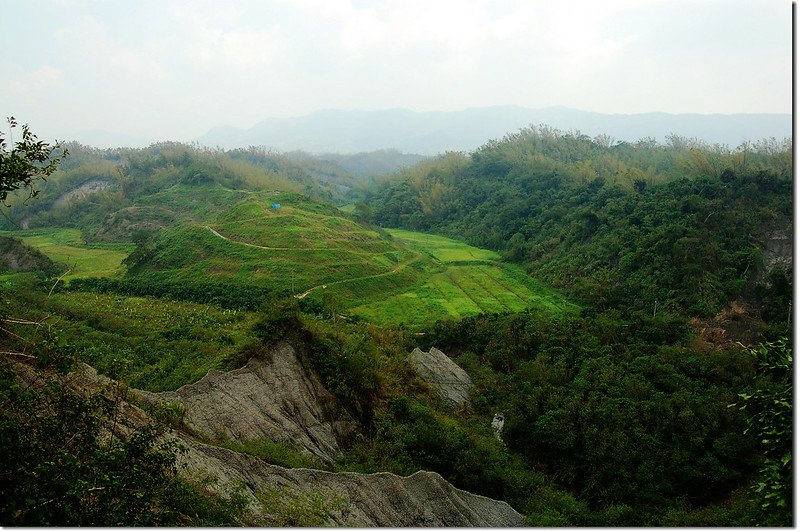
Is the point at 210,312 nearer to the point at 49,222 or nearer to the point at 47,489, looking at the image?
the point at 47,489

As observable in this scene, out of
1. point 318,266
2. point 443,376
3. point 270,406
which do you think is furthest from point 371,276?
point 270,406

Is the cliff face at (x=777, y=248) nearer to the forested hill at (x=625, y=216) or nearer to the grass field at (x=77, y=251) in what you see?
the forested hill at (x=625, y=216)

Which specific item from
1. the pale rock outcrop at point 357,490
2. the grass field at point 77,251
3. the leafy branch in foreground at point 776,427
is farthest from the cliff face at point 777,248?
the grass field at point 77,251

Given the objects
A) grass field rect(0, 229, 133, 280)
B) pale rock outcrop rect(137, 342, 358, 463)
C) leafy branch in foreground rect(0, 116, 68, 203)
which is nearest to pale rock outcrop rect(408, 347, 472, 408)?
pale rock outcrop rect(137, 342, 358, 463)

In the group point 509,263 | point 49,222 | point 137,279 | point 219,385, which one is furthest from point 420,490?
point 49,222

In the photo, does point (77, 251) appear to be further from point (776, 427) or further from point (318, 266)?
point (776, 427)

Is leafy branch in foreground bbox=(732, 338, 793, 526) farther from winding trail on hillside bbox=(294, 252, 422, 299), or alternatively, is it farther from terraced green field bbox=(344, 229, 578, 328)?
winding trail on hillside bbox=(294, 252, 422, 299)
